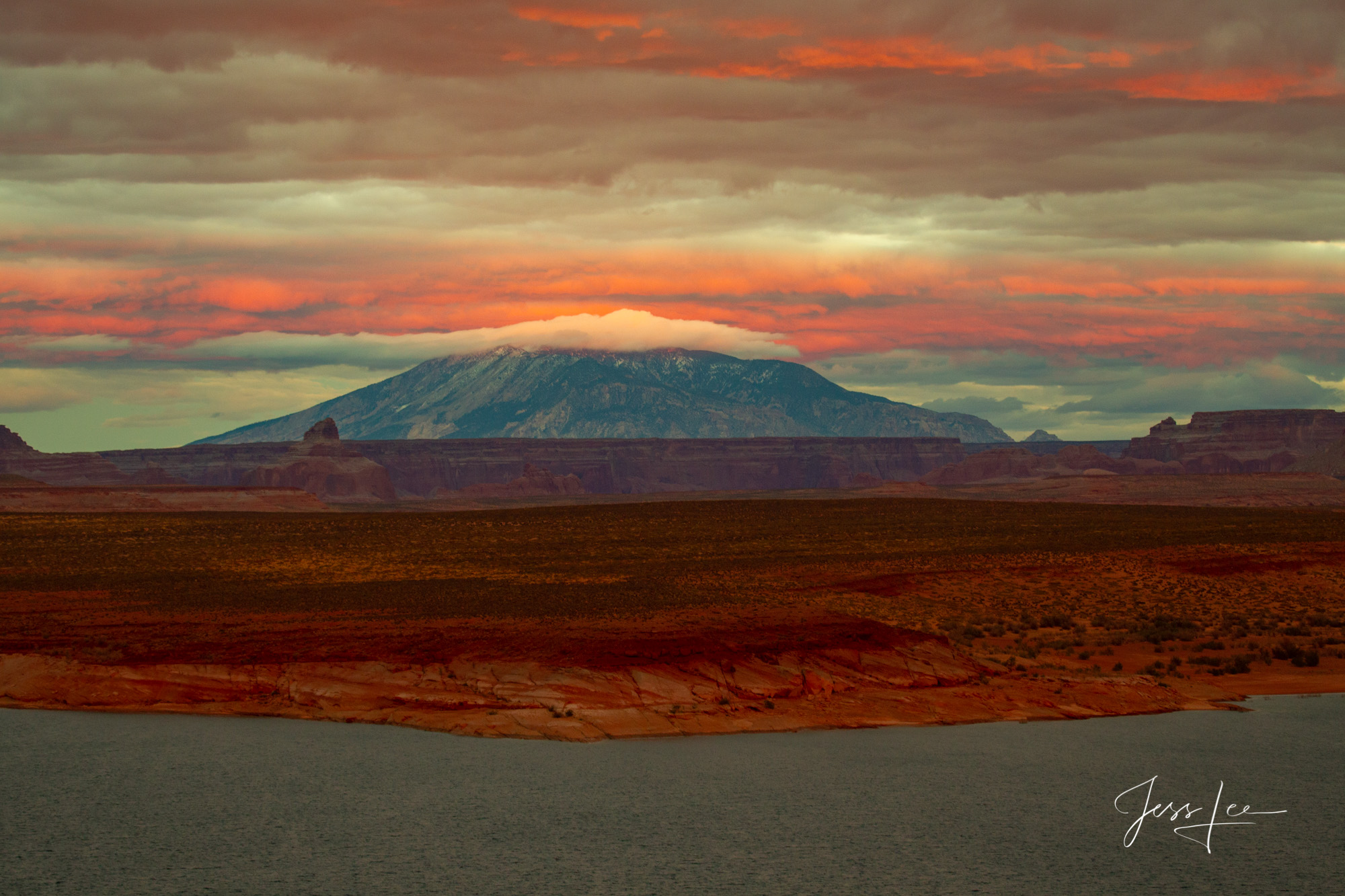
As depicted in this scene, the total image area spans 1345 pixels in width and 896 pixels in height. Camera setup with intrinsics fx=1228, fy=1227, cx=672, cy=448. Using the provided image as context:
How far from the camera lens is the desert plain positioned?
30.2m

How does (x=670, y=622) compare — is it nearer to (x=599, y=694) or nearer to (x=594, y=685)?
(x=594, y=685)

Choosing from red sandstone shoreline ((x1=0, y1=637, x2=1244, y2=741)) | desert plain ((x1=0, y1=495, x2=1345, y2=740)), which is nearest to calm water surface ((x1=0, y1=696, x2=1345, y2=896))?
red sandstone shoreline ((x1=0, y1=637, x2=1244, y2=741))

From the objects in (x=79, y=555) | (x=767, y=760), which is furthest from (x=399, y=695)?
(x=79, y=555)

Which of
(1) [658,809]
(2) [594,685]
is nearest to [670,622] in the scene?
(2) [594,685]

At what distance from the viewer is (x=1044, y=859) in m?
19.0

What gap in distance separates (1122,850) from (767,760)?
7825mm
